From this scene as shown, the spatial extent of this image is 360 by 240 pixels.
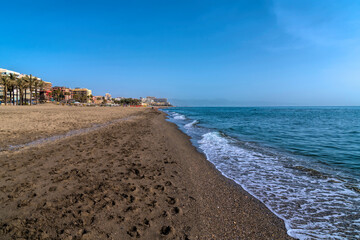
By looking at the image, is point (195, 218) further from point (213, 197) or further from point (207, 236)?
point (213, 197)

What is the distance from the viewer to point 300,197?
16.0 ft

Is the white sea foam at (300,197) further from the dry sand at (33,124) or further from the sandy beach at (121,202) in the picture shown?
the dry sand at (33,124)

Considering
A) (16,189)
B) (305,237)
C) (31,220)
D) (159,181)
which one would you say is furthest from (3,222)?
(305,237)

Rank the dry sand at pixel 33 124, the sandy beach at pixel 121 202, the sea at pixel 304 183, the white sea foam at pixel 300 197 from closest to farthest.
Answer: the sandy beach at pixel 121 202, the white sea foam at pixel 300 197, the sea at pixel 304 183, the dry sand at pixel 33 124

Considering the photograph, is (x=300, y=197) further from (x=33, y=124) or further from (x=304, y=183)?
(x=33, y=124)

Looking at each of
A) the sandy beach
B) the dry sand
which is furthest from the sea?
the dry sand

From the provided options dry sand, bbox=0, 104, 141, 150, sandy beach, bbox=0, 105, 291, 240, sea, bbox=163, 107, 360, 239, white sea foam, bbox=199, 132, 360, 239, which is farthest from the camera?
dry sand, bbox=0, 104, 141, 150

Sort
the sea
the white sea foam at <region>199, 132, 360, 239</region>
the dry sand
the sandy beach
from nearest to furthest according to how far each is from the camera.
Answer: the sandy beach
the white sea foam at <region>199, 132, 360, 239</region>
the sea
the dry sand

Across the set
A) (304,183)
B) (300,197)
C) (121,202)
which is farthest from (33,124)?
(304,183)

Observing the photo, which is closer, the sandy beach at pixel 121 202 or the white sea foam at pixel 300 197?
the sandy beach at pixel 121 202

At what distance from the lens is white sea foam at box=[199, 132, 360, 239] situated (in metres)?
3.59

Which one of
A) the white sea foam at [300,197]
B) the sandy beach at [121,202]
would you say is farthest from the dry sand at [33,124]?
the white sea foam at [300,197]

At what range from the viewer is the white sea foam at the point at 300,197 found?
3586 mm

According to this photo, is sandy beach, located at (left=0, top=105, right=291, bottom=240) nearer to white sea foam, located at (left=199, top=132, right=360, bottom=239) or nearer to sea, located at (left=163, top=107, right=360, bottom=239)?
white sea foam, located at (left=199, top=132, right=360, bottom=239)
